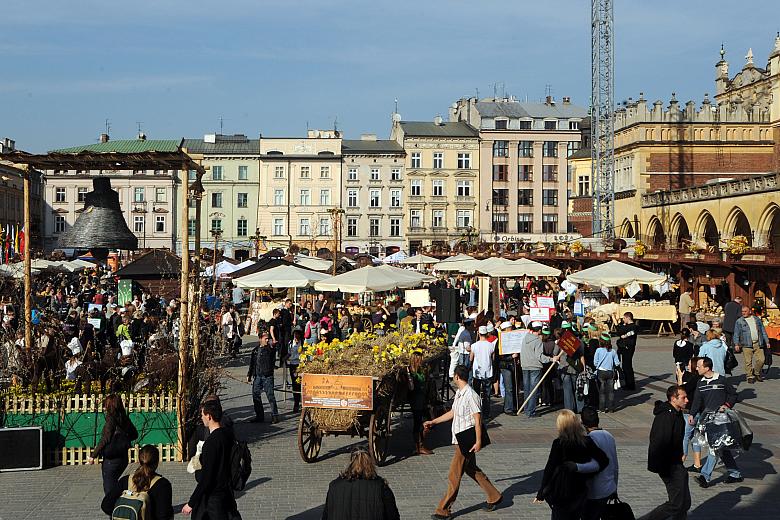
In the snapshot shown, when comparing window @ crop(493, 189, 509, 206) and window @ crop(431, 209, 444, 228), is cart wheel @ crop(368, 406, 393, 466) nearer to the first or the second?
window @ crop(431, 209, 444, 228)

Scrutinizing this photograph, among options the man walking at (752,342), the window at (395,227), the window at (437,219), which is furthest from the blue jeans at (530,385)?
the window at (395,227)

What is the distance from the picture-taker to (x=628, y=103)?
207ft

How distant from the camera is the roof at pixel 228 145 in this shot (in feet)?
297

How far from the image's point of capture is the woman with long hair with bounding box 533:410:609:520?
24.5ft

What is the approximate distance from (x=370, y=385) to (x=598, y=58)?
57.1 metres

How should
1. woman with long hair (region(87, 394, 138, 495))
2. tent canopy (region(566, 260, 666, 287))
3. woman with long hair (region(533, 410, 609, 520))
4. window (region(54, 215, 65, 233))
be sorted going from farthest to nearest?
1. window (region(54, 215, 65, 233))
2. tent canopy (region(566, 260, 666, 287))
3. woman with long hair (region(87, 394, 138, 495))
4. woman with long hair (region(533, 410, 609, 520))

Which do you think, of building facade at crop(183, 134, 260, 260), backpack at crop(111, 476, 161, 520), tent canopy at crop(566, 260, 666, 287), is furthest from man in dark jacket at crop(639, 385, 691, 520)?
building facade at crop(183, 134, 260, 260)

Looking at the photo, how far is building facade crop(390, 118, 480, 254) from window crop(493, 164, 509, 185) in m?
1.69

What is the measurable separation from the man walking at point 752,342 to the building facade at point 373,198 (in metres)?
66.6

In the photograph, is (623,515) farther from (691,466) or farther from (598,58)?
(598,58)

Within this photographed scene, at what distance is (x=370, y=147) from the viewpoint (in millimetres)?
88062

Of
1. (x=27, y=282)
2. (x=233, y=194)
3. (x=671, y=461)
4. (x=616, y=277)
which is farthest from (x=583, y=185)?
(x=671, y=461)

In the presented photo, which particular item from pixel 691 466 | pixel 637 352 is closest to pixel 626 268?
pixel 637 352

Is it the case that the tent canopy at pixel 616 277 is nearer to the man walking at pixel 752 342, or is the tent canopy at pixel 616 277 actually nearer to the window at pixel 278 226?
the man walking at pixel 752 342
